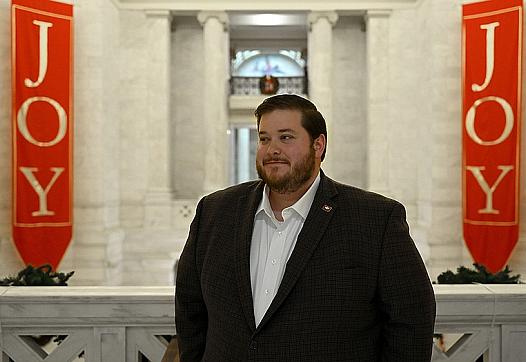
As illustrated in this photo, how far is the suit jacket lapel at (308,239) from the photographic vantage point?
85.4 inches

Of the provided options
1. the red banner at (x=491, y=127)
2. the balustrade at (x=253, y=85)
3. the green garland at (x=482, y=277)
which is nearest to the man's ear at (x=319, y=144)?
the green garland at (x=482, y=277)

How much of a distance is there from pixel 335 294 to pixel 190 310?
612mm

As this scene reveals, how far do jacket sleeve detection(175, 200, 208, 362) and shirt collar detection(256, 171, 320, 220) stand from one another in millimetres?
312

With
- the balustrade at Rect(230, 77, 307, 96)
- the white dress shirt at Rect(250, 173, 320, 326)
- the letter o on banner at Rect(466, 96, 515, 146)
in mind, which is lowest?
the white dress shirt at Rect(250, 173, 320, 326)

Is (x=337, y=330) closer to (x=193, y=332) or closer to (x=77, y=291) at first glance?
(x=193, y=332)

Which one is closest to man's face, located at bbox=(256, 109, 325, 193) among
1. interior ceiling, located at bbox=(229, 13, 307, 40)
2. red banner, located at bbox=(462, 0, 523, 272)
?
red banner, located at bbox=(462, 0, 523, 272)

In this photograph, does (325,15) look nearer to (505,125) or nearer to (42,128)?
(505,125)

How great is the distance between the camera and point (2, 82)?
12.0 metres

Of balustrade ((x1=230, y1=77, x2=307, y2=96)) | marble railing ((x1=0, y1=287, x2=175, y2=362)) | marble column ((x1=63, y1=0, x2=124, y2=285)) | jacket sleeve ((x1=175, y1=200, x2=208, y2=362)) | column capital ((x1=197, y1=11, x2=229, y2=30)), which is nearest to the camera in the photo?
jacket sleeve ((x1=175, y1=200, x2=208, y2=362))

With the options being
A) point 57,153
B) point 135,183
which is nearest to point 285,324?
point 57,153

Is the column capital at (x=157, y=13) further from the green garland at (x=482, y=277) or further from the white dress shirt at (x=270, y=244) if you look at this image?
the white dress shirt at (x=270, y=244)

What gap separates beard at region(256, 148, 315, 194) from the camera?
228 cm

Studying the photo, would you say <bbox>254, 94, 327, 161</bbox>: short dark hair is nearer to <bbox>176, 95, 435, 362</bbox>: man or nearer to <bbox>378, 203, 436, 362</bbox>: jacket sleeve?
<bbox>176, 95, 435, 362</bbox>: man

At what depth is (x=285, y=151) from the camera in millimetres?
2260
